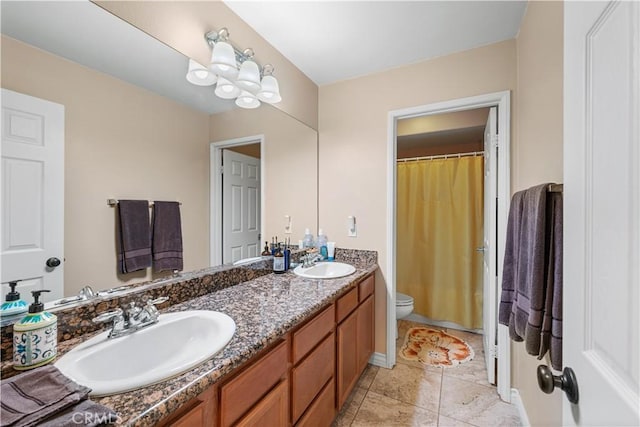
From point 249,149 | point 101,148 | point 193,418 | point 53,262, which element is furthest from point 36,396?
point 249,149

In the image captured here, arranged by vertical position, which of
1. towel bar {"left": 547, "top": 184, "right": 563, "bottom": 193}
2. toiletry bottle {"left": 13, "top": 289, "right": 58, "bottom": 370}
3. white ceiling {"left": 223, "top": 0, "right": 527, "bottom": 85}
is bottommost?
toiletry bottle {"left": 13, "top": 289, "right": 58, "bottom": 370}

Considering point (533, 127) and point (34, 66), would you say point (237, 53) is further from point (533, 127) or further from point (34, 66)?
point (533, 127)

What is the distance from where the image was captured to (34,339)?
2.30ft

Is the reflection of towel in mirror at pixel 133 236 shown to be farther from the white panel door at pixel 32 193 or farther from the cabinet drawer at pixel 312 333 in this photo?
the cabinet drawer at pixel 312 333

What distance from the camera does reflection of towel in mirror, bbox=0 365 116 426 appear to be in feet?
1.68

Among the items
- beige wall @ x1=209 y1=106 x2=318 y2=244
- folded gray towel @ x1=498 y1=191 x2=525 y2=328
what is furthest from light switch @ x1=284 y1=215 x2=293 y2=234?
folded gray towel @ x1=498 y1=191 x2=525 y2=328

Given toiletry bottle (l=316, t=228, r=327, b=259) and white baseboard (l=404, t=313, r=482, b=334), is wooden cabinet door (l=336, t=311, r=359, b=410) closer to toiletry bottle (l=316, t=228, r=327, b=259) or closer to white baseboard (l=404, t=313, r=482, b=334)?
toiletry bottle (l=316, t=228, r=327, b=259)

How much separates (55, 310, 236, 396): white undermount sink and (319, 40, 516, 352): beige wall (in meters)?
1.43

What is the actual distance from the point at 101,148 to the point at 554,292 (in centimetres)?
164

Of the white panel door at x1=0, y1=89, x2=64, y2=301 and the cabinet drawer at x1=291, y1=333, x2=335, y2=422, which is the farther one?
the cabinet drawer at x1=291, y1=333, x2=335, y2=422

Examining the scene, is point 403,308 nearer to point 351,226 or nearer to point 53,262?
point 351,226

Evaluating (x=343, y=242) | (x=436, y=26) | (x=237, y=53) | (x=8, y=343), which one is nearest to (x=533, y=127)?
(x=436, y=26)

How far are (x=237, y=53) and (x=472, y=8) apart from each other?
4.43 ft
